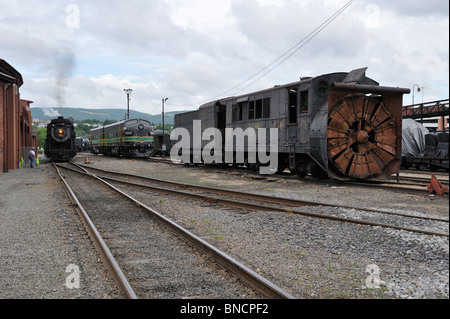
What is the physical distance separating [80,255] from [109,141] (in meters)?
38.2

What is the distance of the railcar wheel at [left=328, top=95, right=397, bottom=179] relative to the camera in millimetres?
12344

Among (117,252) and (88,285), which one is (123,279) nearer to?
(88,285)

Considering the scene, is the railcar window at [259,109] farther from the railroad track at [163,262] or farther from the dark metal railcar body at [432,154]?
the dark metal railcar body at [432,154]

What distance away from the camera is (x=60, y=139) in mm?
32469

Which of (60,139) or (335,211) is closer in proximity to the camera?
(335,211)

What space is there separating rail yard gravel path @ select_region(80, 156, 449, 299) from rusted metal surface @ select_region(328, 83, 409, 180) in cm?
322

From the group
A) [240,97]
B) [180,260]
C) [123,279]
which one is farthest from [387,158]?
[123,279]

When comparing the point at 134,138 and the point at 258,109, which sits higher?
the point at 258,109

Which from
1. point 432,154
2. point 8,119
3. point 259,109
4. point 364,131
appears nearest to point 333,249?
point 364,131

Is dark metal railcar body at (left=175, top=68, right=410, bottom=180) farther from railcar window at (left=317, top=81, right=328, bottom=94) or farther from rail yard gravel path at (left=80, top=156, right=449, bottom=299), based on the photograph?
rail yard gravel path at (left=80, top=156, right=449, bottom=299)

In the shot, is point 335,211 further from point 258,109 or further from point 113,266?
point 258,109

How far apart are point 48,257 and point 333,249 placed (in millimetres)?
4152

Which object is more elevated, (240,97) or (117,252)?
(240,97)
